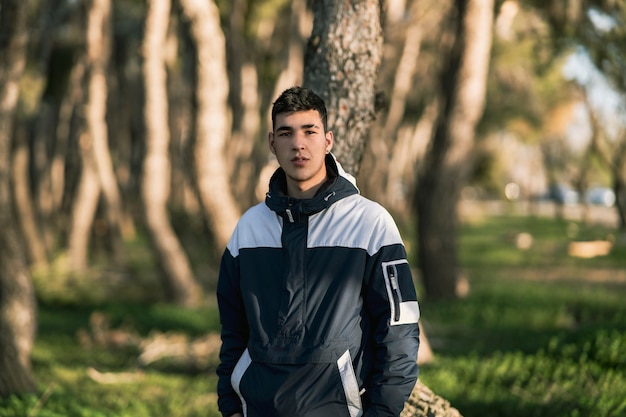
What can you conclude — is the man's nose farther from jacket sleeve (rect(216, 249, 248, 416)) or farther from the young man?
jacket sleeve (rect(216, 249, 248, 416))

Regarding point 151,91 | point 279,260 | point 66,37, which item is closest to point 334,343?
point 279,260

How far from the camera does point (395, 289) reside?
3307 millimetres

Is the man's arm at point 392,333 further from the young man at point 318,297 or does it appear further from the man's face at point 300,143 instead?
the man's face at point 300,143

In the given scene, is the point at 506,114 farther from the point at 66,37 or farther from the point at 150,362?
the point at 150,362

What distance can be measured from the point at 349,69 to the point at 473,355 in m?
4.23

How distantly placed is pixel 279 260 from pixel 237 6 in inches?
587

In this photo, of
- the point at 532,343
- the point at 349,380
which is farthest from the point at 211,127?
the point at 349,380

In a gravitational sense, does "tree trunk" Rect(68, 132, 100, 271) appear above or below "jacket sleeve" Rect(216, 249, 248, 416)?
below

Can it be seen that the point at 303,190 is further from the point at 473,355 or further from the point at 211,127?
the point at 211,127

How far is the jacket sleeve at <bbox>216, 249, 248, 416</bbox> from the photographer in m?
3.53

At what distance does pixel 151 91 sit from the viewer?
1469 centimetres

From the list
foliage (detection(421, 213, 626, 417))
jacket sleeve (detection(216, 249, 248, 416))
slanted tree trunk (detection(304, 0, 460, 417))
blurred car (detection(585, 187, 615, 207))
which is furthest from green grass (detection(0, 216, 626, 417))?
blurred car (detection(585, 187, 615, 207))

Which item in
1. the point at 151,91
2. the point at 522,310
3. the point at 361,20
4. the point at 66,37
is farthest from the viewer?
the point at 66,37

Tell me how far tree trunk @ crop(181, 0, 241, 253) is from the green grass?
1.64m
